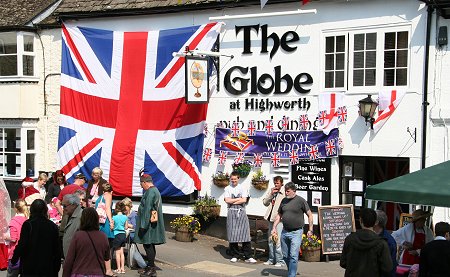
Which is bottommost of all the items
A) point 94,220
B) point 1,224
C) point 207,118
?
point 1,224

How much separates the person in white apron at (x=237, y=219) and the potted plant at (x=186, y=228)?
172 cm

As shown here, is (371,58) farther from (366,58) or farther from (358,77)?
(358,77)

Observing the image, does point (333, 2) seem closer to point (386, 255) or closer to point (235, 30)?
point (235, 30)

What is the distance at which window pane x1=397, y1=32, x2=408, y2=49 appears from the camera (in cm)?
1384

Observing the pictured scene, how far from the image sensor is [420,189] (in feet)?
27.3

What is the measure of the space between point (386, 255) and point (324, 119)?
713cm

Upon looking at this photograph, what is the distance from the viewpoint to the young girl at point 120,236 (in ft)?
39.8

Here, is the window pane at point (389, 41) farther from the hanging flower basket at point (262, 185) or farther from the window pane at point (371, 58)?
the hanging flower basket at point (262, 185)

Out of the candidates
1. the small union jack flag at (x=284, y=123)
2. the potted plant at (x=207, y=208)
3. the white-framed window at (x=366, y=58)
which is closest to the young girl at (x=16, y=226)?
the potted plant at (x=207, y=208)

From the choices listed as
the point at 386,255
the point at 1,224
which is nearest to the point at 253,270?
the point at 1,224

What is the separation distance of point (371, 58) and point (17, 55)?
1007 cm

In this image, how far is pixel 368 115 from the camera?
1391 cm

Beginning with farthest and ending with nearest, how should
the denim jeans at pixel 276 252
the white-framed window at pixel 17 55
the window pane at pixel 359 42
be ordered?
the white-framed window at pixel 17 55 → the window pane at pixel 359 42 → the denim jeans at pixel 276 252

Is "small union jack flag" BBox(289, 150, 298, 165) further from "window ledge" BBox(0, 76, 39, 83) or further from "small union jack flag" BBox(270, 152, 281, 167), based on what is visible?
"window ledge" BBox(0, 76, 39, 83)
